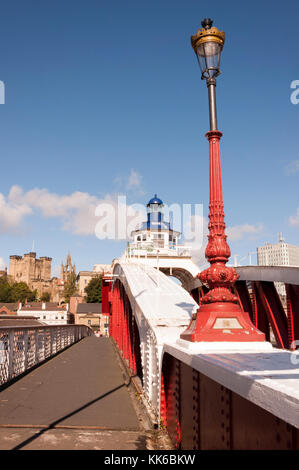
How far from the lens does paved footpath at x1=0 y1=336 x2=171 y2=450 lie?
5.41 meters

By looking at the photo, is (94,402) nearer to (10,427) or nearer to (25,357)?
(10,427)

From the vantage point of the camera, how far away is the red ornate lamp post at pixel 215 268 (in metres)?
5.60

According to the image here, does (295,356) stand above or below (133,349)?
above

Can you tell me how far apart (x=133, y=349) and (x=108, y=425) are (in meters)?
5.92

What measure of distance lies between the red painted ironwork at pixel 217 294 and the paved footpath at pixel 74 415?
5.76 feet

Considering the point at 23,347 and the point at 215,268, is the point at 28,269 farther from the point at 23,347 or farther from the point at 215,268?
the point at 215,268

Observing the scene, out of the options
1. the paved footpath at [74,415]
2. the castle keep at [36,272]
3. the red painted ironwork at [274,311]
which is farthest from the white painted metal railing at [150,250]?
the castle keep at [36,272]

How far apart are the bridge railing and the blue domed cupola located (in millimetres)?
20349

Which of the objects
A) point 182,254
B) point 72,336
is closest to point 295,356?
point 72,336

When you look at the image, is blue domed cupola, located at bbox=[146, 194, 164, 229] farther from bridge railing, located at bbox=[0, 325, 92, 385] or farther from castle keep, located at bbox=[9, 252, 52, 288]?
castle keep, located at bbox=[9, 252, 52, 288]

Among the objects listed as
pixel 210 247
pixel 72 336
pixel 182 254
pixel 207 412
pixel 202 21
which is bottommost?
pixel 72 336

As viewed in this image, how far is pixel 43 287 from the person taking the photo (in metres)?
173

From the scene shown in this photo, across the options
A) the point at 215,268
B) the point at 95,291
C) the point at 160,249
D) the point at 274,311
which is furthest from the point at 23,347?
the point at 95,291

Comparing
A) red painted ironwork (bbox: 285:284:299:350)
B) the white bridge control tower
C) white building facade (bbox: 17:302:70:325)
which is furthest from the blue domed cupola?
white building facade (bbox: 17:302:70:325)
